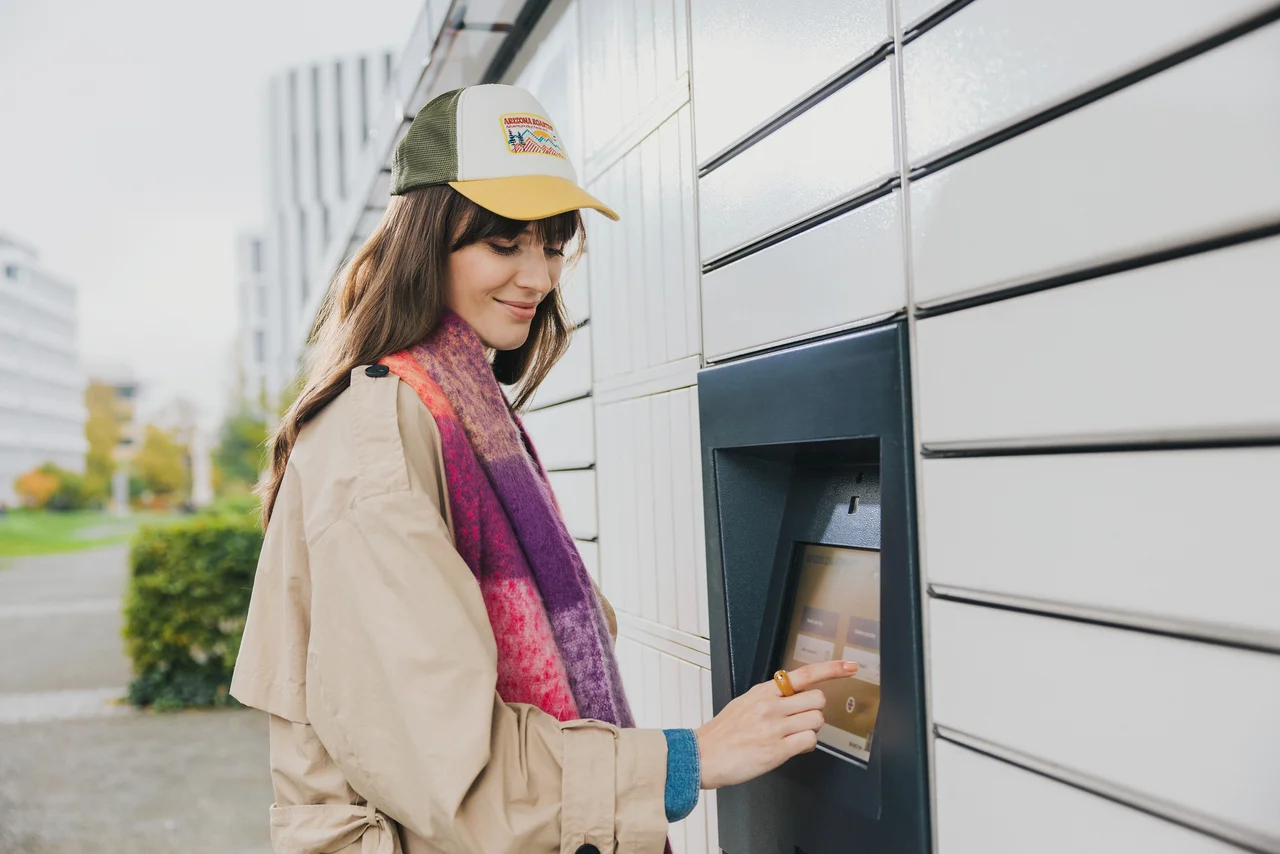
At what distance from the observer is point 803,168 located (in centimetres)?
147

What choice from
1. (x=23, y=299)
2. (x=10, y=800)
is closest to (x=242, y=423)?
(x=23, y=299)

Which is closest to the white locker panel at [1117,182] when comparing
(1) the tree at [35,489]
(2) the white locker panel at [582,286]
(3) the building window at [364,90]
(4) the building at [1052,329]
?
Answer: (4) the building at [1052,329]

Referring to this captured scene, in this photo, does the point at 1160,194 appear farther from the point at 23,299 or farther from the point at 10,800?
the point at 23,299

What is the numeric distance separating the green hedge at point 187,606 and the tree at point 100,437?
3512 cm

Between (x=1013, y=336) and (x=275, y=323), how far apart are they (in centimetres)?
5625

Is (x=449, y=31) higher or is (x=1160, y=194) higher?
(x=449, y=31)

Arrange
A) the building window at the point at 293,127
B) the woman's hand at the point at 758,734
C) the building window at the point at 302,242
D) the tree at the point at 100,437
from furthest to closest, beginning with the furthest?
the building window at the point at 302,242, the building window at the point at 293,127, the tree at the point at 100,437, the woman's hand at the point at 758,734

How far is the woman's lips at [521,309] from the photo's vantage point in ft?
4.91

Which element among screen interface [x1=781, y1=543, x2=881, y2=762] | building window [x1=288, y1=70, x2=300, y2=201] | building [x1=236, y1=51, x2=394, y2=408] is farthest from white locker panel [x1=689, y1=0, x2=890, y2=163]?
building window [x1=288, y1=70, x2=300, y2=201]

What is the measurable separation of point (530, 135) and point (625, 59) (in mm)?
840

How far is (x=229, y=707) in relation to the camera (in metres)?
8.36

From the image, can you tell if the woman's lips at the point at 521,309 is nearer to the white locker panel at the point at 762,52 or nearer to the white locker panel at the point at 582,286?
the white locker panel at the point at 762,52

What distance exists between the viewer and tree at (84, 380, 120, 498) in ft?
130

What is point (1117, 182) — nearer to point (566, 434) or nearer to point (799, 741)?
point (799, 741)
